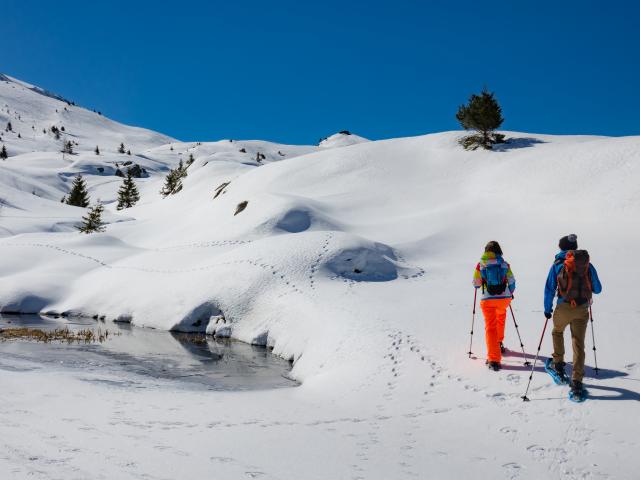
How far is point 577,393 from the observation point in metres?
8.32

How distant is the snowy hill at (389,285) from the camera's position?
7.55m

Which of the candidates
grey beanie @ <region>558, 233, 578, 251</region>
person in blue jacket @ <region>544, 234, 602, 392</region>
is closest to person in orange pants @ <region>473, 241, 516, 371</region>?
person in blue jacket @ <region>544, 234, 602, 392</region>

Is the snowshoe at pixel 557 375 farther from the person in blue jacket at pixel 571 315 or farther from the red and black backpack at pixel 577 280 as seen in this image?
the red and black backpack at pixel 577 280

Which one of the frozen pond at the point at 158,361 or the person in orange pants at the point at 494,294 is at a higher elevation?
the person in orange pants at the point at 494,294

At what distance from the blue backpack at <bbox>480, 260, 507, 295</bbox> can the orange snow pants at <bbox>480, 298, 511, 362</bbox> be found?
22 centimetres

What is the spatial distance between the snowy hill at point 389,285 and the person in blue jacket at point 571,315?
52 cm

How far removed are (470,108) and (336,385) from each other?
42.9m

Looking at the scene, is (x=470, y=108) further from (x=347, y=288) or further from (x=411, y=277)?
(x=347, y=288)

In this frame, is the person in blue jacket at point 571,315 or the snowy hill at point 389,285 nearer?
the snowy hill at point 389,285

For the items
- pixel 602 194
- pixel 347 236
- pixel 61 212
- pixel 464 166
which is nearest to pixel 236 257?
pixel 347 236

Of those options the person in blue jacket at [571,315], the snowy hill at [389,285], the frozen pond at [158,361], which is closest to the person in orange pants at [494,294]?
the snowy hill at [389,285]

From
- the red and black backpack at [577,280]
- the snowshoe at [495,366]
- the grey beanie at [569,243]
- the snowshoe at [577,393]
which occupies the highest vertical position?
the grey beanie at [569,243]

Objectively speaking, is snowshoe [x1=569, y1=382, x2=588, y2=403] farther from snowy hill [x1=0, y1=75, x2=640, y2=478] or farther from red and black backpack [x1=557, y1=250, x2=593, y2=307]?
red and black backpack [x1=557, y1=250, x2=593, y2=307]

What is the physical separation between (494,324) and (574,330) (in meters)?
1.85
